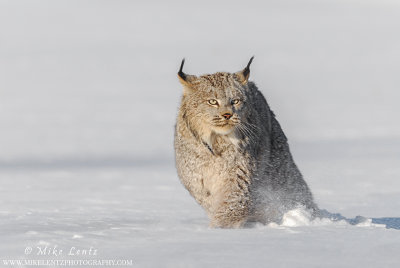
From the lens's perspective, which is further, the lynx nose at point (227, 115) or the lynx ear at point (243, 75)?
the lynx ear at point (243, 75)

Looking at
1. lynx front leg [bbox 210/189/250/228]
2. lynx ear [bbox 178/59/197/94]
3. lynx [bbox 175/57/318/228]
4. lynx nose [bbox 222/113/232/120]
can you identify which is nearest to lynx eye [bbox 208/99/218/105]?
lynx [bbox 175/57/318/228]

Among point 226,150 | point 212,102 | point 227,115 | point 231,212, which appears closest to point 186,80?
point 212,102

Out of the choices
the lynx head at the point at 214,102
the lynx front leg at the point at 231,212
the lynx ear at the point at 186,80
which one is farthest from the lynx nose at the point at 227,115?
the lynx front leg at the point at 231,212

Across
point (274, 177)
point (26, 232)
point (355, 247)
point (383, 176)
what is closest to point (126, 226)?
point (26, 232)

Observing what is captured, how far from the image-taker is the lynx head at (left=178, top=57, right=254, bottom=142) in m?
7.18

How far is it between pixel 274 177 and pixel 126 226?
1746mm

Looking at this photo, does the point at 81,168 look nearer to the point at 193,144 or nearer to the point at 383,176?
the point at 383,176

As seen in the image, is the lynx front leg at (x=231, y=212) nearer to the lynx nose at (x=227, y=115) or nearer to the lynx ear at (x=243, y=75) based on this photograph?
the lynx nose at (x=227, y=115)

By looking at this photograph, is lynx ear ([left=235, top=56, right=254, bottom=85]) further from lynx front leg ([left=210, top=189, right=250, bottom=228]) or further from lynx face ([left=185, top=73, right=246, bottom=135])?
lynx front leg ([left=210, top=189, right=250, bottom=228])

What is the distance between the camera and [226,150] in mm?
7410

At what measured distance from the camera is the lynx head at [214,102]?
7.18 meters

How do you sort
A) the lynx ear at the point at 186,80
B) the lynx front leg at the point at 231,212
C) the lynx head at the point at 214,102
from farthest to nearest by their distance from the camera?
the lynx ear at the point at 186,80, the lynx head at the point at 214,102, the lynx front leg at the point at 231,212

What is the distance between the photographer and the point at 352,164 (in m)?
14.1

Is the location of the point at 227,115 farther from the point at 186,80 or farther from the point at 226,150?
the point at 186,80
